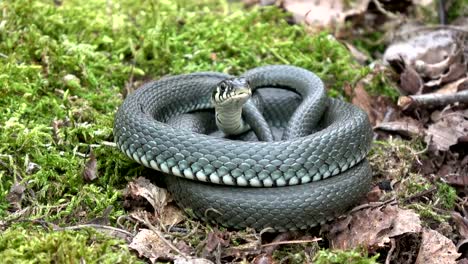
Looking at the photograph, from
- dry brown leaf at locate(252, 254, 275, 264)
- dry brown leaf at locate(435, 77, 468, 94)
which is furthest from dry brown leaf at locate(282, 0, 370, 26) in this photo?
dry brown leaf at locate(252, 254, 275, 264)

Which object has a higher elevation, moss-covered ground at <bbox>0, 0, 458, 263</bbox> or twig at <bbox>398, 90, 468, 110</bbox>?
moss-covered ground at <bbox>0, 0, 458, 263</bbox>

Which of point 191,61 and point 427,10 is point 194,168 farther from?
Result: point 427,10

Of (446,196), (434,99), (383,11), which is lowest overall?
(446,196)

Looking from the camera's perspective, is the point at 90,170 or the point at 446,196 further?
the point at 446,196

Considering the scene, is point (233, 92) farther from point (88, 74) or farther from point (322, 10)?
point (322, 10)

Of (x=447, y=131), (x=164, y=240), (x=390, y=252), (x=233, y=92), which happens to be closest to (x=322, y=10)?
(x=447, y=131)

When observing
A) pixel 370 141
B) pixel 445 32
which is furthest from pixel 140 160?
pixel 445 32

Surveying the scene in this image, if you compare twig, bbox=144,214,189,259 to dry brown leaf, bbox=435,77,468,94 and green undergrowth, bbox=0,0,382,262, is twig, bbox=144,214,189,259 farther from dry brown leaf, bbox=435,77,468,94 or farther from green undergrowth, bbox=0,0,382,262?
dry brown leaf, bbox=435,77,468,94
